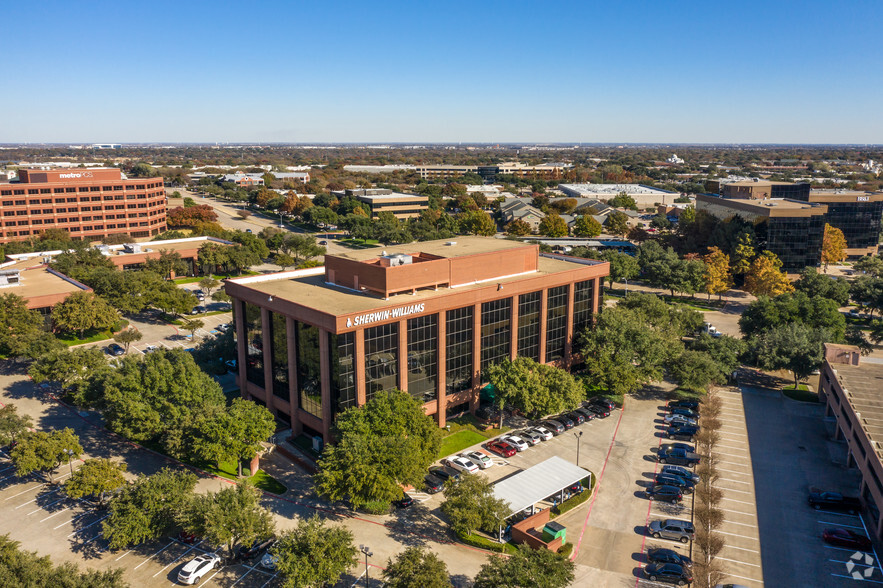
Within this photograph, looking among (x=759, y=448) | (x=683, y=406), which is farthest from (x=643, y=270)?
(x=759, y=448)

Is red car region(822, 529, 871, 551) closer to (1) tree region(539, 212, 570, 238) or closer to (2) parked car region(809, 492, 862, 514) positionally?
(2) parked car region(809, 492, 862, 514)

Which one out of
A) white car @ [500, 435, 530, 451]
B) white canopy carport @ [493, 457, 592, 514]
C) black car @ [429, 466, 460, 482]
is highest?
white canopy carport @ [493, 457, 592, 514]

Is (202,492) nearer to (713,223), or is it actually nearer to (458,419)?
(458,419)

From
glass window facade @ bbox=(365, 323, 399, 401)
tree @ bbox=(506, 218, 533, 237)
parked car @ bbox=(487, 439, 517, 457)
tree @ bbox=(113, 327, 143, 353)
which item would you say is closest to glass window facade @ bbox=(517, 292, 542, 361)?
parked car @ bbox=(487, 439, 517, 457)

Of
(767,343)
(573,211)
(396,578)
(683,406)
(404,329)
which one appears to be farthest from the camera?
(573,211)

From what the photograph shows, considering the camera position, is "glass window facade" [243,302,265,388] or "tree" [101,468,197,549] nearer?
"tree" [101,468,197,549]

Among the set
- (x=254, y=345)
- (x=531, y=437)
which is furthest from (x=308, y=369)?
(x=531, y=437)
